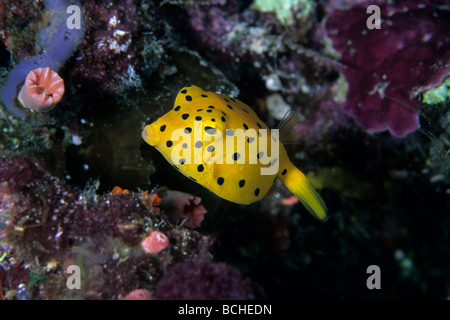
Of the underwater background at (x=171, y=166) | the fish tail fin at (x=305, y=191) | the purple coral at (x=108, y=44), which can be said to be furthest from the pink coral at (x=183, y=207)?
the purple coral at (x=108, y=44)

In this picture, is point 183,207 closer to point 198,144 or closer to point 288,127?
point 198,144

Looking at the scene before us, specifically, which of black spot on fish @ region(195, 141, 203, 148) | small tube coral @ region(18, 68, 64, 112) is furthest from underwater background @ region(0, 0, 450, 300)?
black spot on fish @ region(195, 141, 203, 148)

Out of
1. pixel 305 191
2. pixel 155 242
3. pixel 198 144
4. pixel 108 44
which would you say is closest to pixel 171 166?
pixel 198 144

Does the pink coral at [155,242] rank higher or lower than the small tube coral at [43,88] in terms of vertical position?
lower

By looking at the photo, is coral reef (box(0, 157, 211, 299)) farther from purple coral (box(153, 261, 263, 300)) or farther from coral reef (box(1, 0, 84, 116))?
coral reef (box(1, 0, 84, 116))

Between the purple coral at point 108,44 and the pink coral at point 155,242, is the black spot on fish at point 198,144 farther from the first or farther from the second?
the purple coral at point 108,44

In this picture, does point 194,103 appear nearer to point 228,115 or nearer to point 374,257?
point 228,115

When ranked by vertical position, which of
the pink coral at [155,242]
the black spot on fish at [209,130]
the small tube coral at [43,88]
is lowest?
the pink coral at [155,242]
